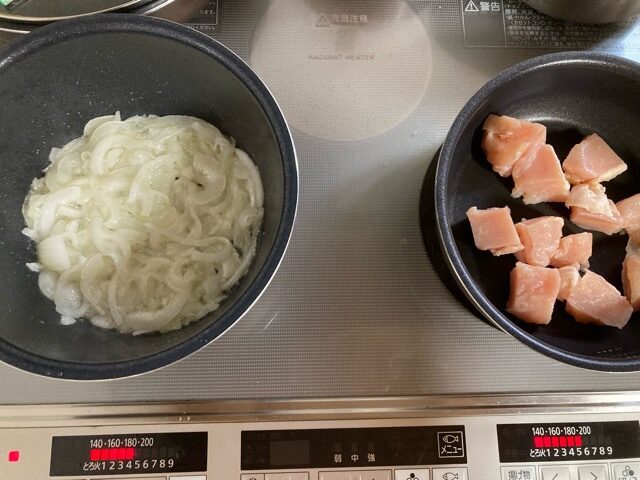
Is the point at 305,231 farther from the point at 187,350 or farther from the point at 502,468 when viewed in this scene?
the point at 502,468

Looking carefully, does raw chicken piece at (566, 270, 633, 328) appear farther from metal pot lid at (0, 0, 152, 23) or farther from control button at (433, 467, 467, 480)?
metal pot lid at (0, 0, 152, 23)

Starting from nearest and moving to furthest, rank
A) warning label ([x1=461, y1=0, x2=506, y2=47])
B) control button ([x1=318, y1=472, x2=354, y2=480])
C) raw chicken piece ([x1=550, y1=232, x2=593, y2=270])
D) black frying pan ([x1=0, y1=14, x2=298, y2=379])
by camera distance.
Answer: black frying pan ([x1=0, y1=14, x2=298, y2=379]) < control button ([x1=318, y1=472, x2=354, y2=480]) < raw chicken piece ([x1=550, y1=232, x2=593, y2=270]) < warning label ([x1=461, y1=0, x2=506, y2=47])

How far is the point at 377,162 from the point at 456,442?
0.51m

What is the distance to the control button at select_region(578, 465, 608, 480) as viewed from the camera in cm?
94

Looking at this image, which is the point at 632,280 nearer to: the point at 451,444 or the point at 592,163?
the point at 592,163

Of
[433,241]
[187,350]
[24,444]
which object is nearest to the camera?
[187,350]

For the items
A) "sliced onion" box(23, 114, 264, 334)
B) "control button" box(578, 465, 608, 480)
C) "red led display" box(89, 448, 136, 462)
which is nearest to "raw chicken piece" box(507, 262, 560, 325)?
"control button" box(578, 465, 608, 480)

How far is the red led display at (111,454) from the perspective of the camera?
3.04ft

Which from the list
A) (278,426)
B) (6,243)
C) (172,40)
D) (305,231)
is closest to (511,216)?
(305,231)

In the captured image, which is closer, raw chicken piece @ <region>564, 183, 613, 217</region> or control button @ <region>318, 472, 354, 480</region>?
control button @ <region>318, 472, 354, 480</region>

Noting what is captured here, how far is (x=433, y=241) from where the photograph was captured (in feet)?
3.37

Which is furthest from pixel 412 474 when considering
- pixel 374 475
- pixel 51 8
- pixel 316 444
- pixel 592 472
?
pixel 51 8

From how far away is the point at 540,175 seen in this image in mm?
1047

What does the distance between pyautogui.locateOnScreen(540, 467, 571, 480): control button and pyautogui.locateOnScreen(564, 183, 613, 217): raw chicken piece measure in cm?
44
